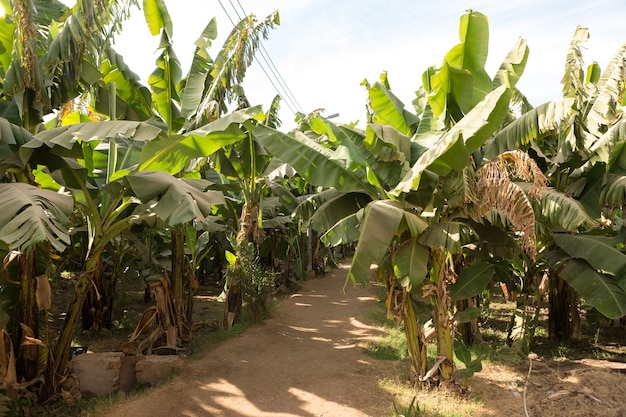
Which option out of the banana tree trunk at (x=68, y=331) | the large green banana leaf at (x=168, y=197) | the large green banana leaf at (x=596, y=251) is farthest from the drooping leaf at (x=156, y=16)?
the large green banana leaf at (x=596, y=251)

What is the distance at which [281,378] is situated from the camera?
723 centimetres

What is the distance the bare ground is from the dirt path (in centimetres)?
1

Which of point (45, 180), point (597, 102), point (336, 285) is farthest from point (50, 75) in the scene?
point (336, 285)

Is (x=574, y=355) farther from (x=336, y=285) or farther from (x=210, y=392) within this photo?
(x=336, y=285)

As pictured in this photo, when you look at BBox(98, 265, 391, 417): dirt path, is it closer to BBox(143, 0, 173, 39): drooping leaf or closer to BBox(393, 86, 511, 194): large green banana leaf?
BBox(393, 86, 511, 194): large green banana leaf

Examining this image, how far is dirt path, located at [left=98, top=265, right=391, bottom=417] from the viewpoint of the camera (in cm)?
598

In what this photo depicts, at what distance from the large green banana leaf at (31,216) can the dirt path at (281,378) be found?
9.74 feet

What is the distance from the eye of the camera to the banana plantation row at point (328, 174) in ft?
16.2

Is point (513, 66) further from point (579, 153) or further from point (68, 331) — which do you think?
point (68, 331)

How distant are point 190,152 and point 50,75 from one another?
198cm

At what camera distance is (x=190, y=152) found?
6.14 metres

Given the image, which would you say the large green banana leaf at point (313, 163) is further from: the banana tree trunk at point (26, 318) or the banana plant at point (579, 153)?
the banana tree trunk at point (26, 318)

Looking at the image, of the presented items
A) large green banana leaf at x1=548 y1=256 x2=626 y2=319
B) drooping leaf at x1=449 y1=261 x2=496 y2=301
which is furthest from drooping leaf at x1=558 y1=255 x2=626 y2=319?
drooping leaf at x1=449 y1=261 x2=496 y2=301

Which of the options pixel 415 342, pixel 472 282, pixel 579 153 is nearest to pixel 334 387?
pixel 415 342
